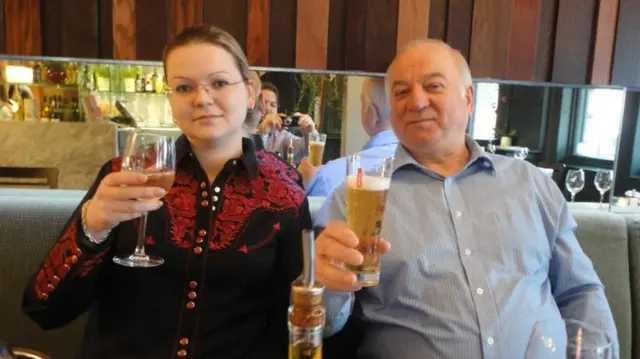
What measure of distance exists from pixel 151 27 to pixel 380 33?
1.00 m

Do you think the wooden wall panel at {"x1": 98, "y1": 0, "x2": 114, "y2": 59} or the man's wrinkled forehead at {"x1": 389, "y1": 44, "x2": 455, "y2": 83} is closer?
the man's wrinkled forehead at {"x1": 389, "y1": 44, "x2": 455, "y2": 83}

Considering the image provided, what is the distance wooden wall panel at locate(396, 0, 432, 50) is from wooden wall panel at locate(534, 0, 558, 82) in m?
0.55

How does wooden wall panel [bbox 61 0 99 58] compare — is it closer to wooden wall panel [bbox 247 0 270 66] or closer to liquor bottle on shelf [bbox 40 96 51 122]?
wooden wall panel [bbox 247 0 270 66]

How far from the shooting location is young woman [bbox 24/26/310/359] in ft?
4.66

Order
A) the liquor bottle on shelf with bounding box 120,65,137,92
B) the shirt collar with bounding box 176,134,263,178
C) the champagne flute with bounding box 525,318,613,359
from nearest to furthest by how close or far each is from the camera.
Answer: the champagne flute with bounding box 525,318,613,359, the shirt collar with bounding box 176,134,263,178, the liquor bottle on shelf with bounding box 120,65,137,92

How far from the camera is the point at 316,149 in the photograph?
245cm

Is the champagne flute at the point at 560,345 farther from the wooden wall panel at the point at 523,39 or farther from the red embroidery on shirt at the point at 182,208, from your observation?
the wooden wall panel at the point at 523,39

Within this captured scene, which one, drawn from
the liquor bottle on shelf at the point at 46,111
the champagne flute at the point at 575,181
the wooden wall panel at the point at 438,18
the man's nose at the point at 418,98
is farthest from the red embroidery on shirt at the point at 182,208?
the liquor bottle on shelf at the point at 46,111

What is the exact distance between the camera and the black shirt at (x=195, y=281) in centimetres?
Result: 142

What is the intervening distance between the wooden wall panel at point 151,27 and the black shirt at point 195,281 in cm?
91

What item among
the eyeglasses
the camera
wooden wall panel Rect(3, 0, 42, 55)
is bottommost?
the camera

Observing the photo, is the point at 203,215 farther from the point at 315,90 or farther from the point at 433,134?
the point at 315,90

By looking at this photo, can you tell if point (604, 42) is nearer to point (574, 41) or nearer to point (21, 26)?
point (574, 41)

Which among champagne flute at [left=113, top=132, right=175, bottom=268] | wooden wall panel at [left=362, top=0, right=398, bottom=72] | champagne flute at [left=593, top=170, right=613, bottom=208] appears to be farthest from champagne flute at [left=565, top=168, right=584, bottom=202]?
champagne flute at [left=113, top=132, right=175, bottom=268]
